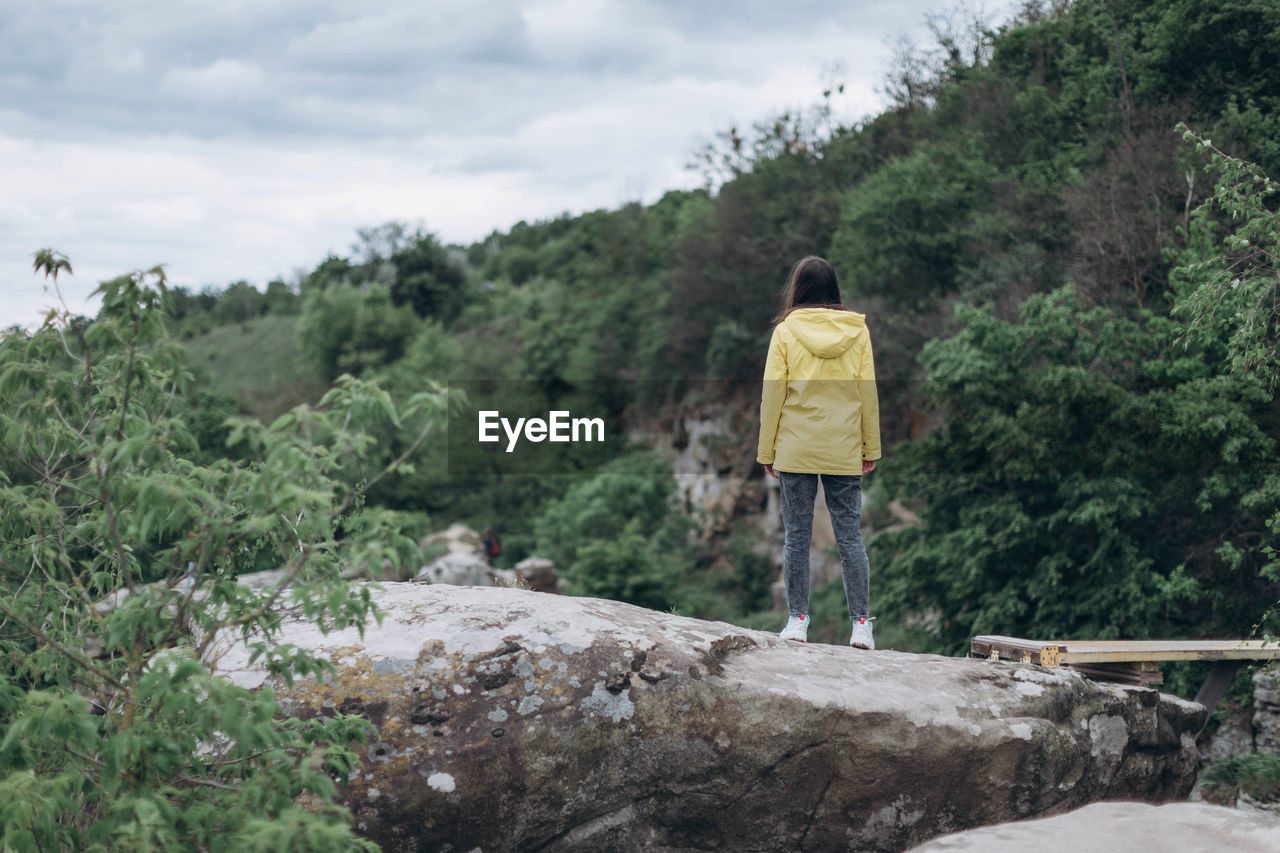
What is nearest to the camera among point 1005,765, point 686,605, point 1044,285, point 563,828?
point 563,828

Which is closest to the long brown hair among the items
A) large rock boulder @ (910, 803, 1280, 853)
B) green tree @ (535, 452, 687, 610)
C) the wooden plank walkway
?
the wooden plank walkway

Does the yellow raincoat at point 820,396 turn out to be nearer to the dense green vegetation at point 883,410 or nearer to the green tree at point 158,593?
the dense green vegetation at point 883,410

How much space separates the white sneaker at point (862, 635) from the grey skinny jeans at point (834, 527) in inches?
1.5

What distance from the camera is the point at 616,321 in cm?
3712

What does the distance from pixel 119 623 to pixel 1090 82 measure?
1960cm

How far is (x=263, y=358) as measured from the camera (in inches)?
2714

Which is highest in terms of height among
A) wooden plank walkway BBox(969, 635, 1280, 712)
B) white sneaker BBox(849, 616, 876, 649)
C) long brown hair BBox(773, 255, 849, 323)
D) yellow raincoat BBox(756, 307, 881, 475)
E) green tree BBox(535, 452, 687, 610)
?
long brown hair BBox(773, 255, 849, 323)

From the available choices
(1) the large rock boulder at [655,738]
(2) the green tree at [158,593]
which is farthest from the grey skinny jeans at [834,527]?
(2) the green tree at [158,593]

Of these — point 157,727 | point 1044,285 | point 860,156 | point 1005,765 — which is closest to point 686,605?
point 1044,285

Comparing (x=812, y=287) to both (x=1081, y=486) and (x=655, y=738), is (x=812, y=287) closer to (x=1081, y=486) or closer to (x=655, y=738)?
(x=655, y=738)

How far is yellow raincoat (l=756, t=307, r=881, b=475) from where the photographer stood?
218 inches

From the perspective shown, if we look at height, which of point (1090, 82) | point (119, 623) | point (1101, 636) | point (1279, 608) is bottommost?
point (1101, 636)

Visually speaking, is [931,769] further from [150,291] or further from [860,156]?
[860,156]

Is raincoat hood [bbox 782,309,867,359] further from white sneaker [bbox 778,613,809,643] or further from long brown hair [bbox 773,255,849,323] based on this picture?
white sneaker [bbox 778,613,809,643]
